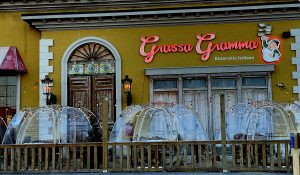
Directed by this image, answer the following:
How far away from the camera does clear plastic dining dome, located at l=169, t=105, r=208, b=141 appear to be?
1252 centimetres

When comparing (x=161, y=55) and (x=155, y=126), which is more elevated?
(x=161, y=55)

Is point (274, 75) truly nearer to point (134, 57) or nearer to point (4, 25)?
point (134, 57)

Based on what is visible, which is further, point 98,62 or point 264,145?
point 98,62

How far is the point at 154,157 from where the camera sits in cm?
1140

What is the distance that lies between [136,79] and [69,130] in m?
4.04

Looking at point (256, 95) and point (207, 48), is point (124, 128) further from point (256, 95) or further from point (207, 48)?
point (256, 95)

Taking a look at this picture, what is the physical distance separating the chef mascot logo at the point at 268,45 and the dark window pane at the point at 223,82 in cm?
131

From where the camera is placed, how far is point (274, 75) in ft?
51.5

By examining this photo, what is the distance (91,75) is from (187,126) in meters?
5.04

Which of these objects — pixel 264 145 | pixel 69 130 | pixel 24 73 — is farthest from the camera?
pixel 24 73

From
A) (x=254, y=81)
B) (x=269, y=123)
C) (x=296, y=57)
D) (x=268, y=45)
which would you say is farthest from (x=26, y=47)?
(x=296, y=57)

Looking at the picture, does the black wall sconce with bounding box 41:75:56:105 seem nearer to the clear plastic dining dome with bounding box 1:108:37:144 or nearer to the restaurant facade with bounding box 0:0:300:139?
the restaurant facade with bounding box 0:0:300:139

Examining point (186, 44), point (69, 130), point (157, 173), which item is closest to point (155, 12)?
point (186, 44)

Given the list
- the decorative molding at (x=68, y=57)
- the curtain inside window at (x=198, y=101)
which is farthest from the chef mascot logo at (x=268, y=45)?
the decorative molding at (x=68, y=57)
